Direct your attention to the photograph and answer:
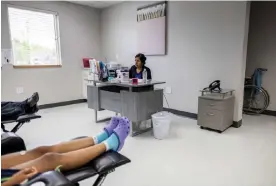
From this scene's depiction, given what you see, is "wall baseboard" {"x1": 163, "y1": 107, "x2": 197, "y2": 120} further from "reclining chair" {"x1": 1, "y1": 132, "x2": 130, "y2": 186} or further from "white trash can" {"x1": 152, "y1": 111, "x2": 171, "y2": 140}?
"reclining chair" {"x1": 1, "y1": 132, "x2": 130, "y2": 186}

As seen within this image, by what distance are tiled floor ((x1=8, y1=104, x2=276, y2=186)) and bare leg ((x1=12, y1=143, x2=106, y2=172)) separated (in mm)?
563

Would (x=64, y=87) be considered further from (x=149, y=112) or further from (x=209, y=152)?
(x=209, y=152)

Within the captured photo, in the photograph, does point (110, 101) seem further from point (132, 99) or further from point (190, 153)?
point (190, 153)

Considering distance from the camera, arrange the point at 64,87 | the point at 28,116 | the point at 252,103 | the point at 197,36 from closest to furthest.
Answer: the point at 28,116, the point at 197,36, the point at 252,103, the point at 64,87

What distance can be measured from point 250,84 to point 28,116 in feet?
13.3

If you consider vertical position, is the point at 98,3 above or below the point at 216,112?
above

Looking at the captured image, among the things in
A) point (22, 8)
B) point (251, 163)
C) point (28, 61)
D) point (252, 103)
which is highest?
point (22, 8)

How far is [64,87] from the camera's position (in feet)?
15.7

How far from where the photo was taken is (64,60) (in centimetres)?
473

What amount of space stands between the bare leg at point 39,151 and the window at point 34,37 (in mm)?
3387

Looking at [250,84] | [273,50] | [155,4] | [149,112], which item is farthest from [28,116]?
[273,50]

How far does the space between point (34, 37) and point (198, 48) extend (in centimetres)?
352

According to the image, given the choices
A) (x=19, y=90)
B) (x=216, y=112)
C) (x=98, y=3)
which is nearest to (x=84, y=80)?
(x=19, y=90)

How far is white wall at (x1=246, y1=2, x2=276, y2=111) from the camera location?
12.5ft
